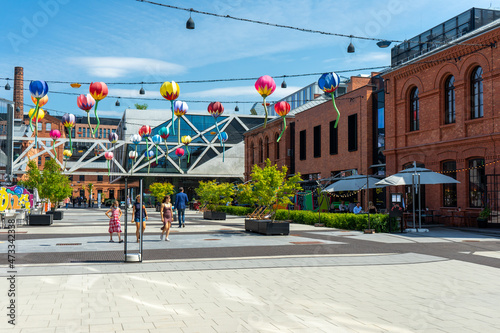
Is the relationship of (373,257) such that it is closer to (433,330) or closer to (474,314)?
(474,314)

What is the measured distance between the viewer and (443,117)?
995 inches

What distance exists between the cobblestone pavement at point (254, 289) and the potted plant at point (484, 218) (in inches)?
301

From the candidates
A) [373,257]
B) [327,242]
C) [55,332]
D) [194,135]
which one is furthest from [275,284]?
[194,135]

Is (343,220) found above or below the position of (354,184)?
below

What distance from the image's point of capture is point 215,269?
10.4 meters

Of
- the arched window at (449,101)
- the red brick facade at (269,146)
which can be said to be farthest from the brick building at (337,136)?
the arched window at (449,101)

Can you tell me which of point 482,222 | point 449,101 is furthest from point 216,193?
point 482,222

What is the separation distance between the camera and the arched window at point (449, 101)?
81.9 ft

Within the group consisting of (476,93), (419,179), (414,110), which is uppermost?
(476,93)

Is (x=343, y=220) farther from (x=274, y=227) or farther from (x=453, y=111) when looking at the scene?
(x=453, y=111)

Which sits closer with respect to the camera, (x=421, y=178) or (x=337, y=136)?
(x=421, y=178)

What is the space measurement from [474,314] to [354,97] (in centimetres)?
2847

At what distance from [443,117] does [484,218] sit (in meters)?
5.96

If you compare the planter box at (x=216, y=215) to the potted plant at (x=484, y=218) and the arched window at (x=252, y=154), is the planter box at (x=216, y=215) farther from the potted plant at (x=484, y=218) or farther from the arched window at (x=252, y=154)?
the arched window at (x=252, y=154)
